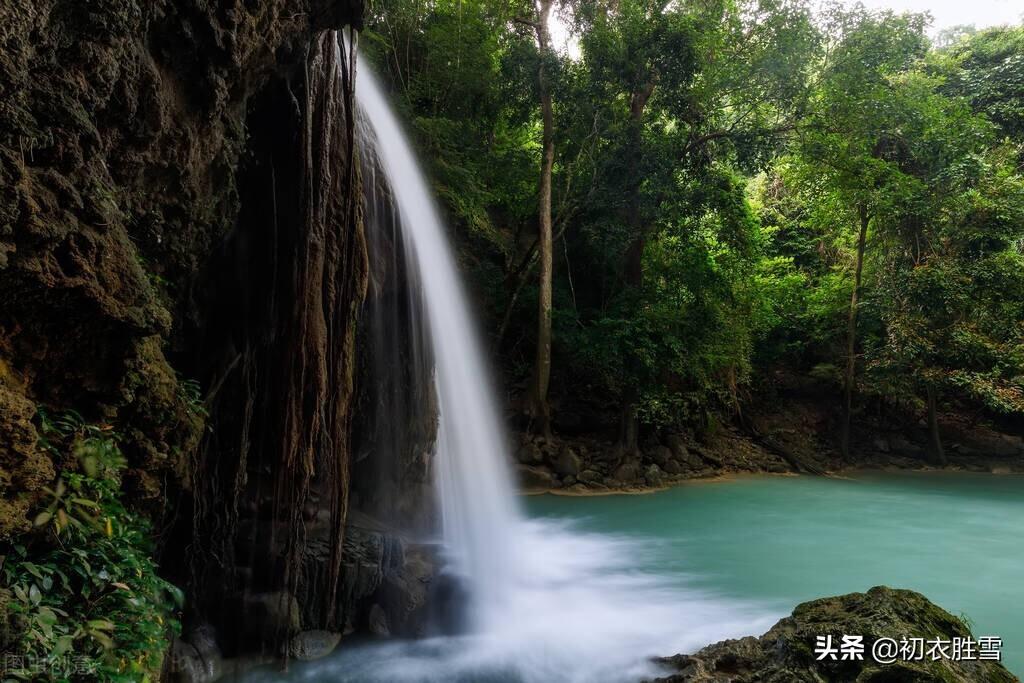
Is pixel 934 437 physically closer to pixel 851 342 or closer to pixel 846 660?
pixel 851 342

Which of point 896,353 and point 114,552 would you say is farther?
point 896,353

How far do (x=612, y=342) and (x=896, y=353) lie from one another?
22.6 feet

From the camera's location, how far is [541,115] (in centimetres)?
1428

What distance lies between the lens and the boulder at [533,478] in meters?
12.7

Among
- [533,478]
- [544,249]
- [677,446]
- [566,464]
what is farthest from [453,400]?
[677,446]

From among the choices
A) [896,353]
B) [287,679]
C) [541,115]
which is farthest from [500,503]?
[896,353]

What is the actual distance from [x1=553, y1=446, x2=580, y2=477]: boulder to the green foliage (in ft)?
33.8

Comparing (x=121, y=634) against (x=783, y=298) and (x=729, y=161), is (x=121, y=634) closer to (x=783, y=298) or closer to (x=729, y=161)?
(x=729, y=161)

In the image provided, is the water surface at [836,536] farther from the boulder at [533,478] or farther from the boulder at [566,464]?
the boulder at [566,464]

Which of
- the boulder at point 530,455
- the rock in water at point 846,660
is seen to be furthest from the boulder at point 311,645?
the boulder at point 530,455

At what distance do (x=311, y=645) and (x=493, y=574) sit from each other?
248 cm

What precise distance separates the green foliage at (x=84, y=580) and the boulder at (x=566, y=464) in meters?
10.3

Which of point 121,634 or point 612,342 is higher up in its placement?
point 612,342

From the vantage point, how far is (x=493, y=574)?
7.21 meters
